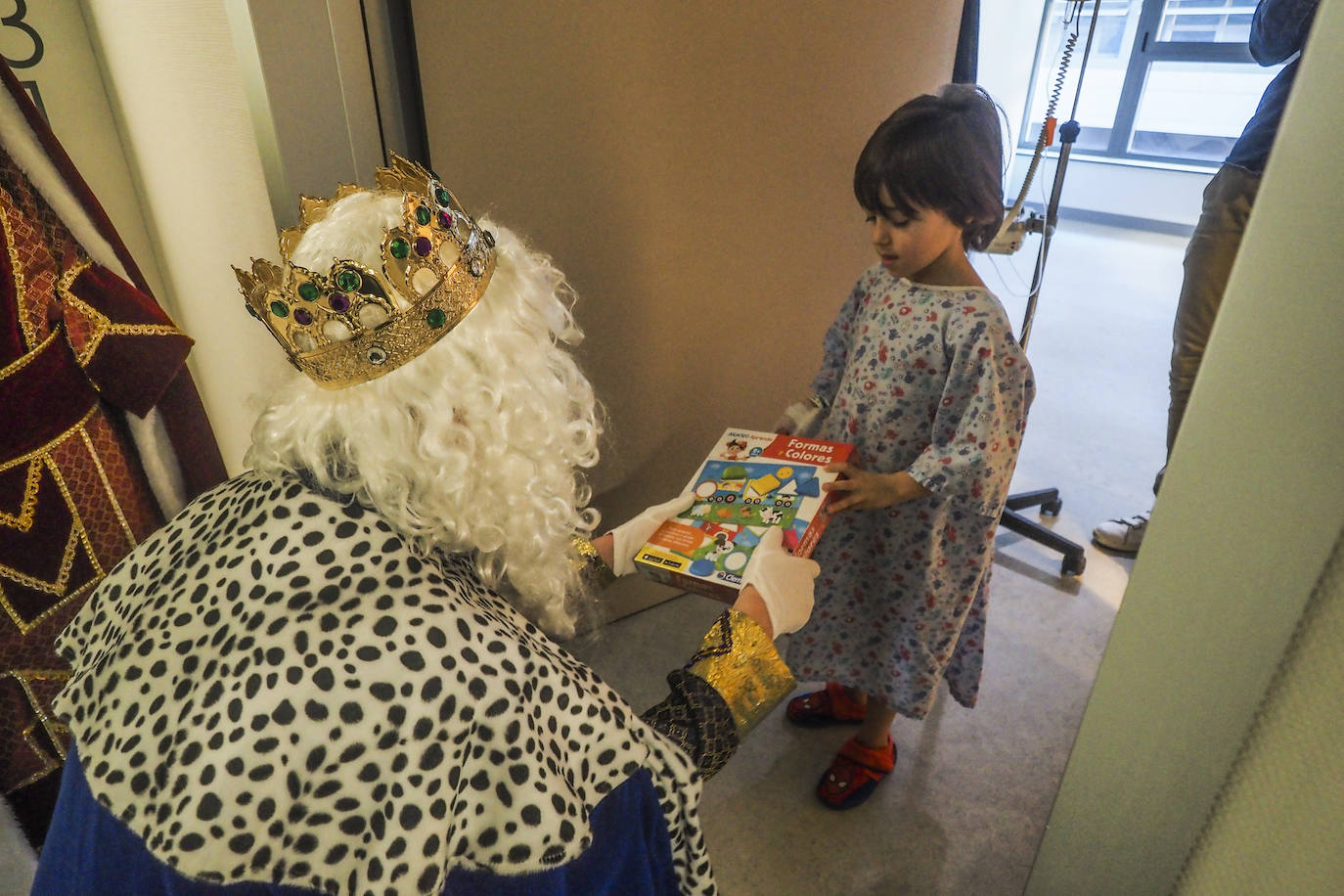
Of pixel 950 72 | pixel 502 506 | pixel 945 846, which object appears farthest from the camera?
pixel 950 72

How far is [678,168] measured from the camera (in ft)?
4.64

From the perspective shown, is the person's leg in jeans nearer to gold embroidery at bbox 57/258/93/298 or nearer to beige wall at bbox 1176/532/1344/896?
beige wall at bbox 1176/532/1344/896

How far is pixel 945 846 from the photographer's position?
1.27m

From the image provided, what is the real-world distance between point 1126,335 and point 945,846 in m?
2.80

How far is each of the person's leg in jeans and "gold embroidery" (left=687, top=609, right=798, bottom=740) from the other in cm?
58

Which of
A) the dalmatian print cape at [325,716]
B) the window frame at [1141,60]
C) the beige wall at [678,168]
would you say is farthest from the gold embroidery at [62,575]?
the window frame at [1141,60]

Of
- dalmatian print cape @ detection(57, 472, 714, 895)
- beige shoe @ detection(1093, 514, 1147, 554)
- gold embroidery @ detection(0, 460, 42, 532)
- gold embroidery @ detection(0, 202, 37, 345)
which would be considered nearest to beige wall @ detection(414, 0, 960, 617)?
gold embroidery @ detection(0, 202, 37, 345)

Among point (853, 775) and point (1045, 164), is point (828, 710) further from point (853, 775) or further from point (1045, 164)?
point (1045, 164)

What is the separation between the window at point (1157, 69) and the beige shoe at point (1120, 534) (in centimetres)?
91

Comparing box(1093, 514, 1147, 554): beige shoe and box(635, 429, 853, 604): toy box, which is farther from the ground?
box(635, 429, 853, 604): toy box

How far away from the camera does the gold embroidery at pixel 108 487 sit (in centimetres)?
84

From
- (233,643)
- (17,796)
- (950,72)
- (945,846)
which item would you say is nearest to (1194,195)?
(950,72)

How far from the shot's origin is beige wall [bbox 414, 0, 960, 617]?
1.18 m

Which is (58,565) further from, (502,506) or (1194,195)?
(1194,195)
